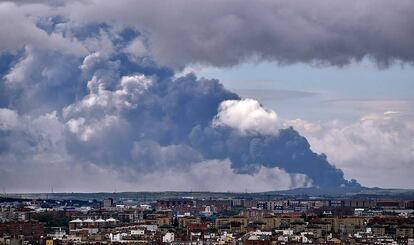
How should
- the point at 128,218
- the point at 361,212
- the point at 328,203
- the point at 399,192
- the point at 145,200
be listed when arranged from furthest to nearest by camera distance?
1. the point at 399,192
2. the point at 145,200
3. the point at 328,203
4. the point at 361,212
5. the point at 128,218

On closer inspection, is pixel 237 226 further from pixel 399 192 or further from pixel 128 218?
pixel 399 192

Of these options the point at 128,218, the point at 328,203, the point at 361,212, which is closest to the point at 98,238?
the point at 128,218

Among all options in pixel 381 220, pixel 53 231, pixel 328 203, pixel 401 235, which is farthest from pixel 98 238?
pixel 328 203

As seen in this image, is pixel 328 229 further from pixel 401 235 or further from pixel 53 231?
pixel 53 231

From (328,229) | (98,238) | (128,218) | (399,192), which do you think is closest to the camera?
(98,238)

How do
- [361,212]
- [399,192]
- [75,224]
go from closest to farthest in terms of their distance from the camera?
[75,224] → [361,212] → [399,192]

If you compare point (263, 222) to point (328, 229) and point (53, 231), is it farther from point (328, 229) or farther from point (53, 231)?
point (53, 231)

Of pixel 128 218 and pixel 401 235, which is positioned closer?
pixel 401 235

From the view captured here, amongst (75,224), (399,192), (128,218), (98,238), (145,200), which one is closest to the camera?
(98,238)

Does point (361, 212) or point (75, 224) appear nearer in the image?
point (75, 224)
